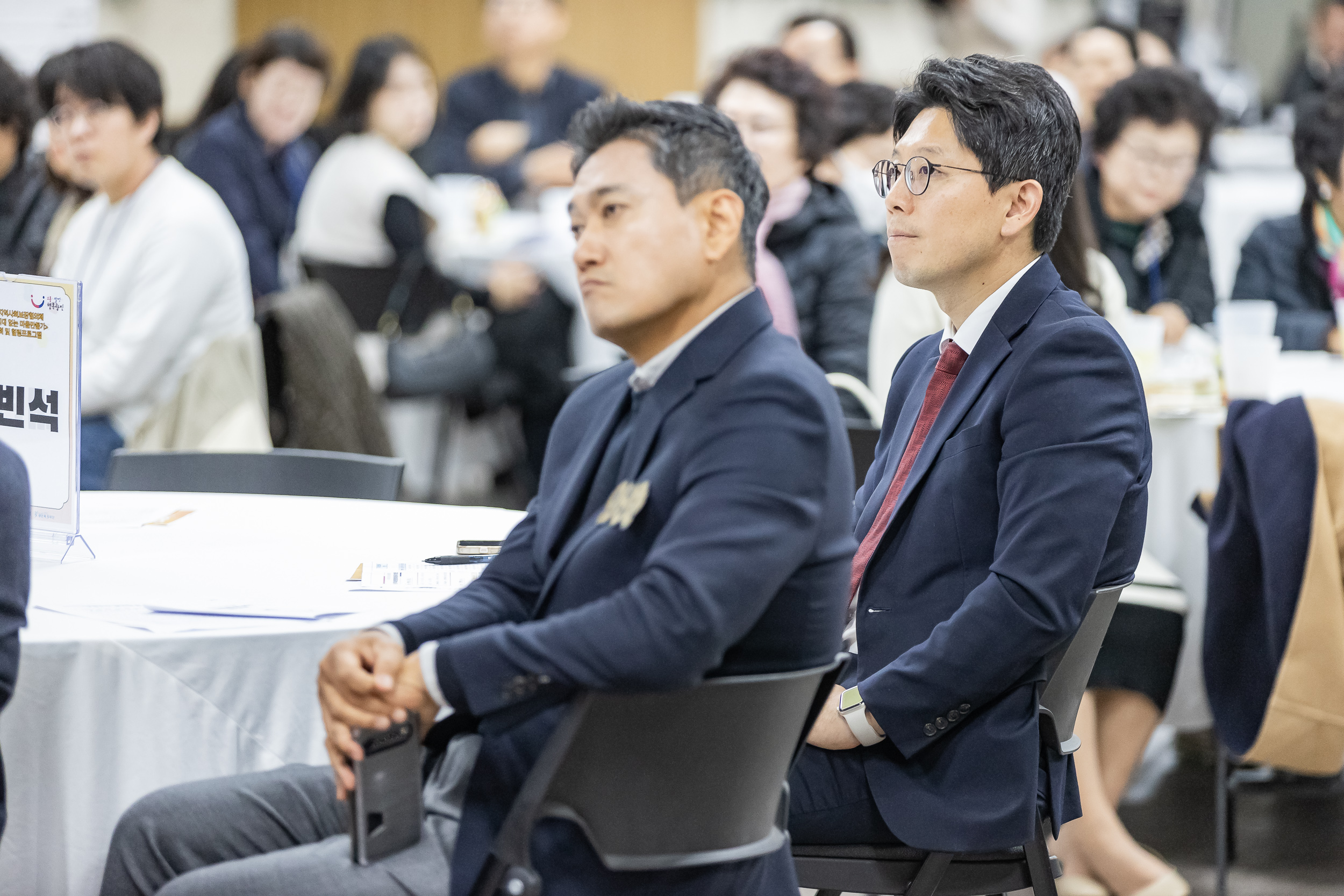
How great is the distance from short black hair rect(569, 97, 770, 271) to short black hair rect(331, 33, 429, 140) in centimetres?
424

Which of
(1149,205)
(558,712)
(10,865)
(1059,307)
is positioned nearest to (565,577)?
(558,712)

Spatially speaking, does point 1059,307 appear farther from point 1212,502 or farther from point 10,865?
point 10,865

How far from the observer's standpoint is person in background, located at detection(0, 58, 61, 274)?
4000mm

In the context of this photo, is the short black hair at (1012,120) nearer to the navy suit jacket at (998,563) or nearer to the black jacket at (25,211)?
the navy suit jacket at (998,563)

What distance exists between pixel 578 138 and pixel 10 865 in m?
1.13

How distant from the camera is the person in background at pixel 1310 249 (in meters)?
3.41

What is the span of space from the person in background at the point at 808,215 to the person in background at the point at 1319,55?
15.1 ft

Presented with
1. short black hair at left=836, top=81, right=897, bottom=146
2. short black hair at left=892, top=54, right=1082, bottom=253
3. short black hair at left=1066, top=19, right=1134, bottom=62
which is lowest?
short black hair at left=892, top=54, right=1082, bottom=253

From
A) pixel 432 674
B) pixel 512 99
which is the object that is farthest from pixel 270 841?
pixel 512 99

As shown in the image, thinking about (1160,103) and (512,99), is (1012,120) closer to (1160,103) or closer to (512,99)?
(1160,103)

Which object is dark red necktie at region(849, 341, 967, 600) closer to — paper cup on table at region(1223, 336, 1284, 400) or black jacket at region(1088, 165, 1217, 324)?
paper cup on table at region(1223, 336, 1284, 400)

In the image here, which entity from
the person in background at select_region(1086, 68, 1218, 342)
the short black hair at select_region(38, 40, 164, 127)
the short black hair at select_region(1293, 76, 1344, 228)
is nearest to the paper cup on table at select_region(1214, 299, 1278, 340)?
the person in background at select_region(1086, 68, 1218, 342)

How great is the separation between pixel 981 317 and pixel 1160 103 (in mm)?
1917

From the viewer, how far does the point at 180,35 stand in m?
8.78
